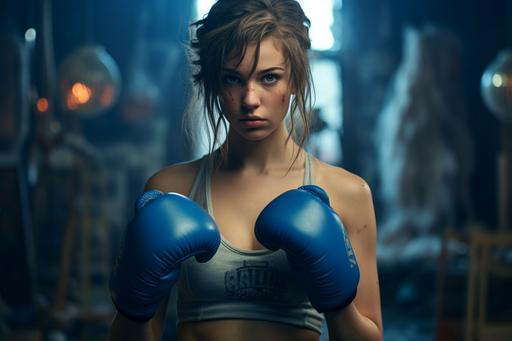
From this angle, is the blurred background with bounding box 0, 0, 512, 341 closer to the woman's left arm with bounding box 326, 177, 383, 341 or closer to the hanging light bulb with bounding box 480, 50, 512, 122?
the hanging light bulb with bounding box 480, 50, 512, 122

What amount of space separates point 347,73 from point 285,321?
218 inches

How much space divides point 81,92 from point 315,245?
3931 mm

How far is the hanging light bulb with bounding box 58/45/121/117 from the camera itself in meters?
5.13

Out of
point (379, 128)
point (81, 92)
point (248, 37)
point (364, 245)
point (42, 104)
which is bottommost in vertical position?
point (379, 128)

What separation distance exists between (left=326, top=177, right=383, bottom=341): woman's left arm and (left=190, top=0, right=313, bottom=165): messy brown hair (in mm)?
188

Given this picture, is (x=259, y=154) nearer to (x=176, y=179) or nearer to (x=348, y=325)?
(x=176, y=179)

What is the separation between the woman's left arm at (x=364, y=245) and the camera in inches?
64.6

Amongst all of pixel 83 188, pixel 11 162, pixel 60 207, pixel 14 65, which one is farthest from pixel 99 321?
pixel 60 207

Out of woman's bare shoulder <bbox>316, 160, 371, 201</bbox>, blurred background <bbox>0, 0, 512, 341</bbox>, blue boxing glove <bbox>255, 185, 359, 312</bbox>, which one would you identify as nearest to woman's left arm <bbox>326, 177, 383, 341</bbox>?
woman's bare shoulder <bbox>316, 160, 371, 201</bbox>

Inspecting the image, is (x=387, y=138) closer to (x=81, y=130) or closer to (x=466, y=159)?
(x=466, y=159)

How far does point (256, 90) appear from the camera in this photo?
5.18ft

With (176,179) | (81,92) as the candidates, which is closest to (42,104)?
(81,92)

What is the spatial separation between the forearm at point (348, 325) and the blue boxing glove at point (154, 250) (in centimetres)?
28

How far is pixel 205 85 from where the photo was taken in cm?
168
